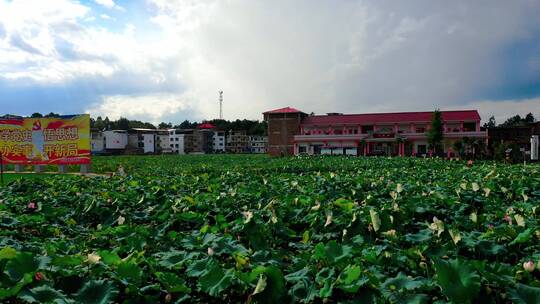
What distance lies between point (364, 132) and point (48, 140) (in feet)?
144

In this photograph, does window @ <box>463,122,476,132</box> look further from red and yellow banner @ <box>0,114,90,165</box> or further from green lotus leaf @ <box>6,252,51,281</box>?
green lotus leaf @ <box>6,252,51,281</box>

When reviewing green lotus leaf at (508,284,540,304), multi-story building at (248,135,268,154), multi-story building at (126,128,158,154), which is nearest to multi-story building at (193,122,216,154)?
multi-story building at (126,128,158,154)

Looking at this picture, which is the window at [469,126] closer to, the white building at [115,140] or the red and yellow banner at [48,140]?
the red and yellow banner at [48,140]

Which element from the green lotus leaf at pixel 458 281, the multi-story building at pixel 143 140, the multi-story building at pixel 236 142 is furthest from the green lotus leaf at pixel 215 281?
the multi-story building at pixel 236 142

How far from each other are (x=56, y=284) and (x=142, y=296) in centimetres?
44

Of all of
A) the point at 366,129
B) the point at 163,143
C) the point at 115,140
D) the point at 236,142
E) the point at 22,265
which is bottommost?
the point at 22,265

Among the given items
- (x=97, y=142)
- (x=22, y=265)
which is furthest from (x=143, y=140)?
(x=22, y=265)

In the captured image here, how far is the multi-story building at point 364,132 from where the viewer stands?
55.2 meters

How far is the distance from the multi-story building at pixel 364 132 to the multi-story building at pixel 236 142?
39857 millimetres

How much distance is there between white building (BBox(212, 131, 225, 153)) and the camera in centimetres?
10231

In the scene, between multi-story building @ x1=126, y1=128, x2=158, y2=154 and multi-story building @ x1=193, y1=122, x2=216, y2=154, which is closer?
multi-story building @ x1=126, y1=128, x2=158, y2=154

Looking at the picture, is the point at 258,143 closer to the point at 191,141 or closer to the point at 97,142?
the point at 191,141

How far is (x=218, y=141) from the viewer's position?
10281 cm

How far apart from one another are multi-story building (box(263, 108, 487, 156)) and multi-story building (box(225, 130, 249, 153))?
39857mm
